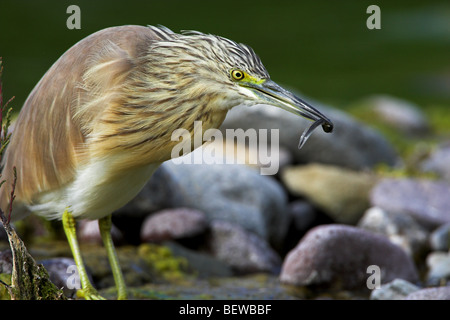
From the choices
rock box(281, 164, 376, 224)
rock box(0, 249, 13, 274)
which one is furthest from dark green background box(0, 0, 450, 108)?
rock box(0, 249, 13, 274)

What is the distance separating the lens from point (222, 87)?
17.7ft

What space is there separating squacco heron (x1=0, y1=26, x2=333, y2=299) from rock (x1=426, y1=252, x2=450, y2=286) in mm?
3613

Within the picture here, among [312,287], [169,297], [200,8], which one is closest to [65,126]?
[169,297]

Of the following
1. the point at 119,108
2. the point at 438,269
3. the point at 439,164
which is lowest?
the point at 438,269

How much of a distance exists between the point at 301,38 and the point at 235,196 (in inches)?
788

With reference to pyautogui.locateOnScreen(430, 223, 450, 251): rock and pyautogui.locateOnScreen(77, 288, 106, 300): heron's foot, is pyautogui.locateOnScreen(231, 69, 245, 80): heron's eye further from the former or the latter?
pyautogui.locateOnScreen(430, 223, 450, 251): rock

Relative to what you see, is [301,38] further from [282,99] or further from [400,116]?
[282,99]

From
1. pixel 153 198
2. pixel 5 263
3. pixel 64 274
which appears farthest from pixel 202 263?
pixel 5 263

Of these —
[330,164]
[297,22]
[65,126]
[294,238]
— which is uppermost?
[297,22]

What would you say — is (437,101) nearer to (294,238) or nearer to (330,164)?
(330,164)

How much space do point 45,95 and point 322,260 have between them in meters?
3.51

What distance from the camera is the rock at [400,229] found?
29.7 feet

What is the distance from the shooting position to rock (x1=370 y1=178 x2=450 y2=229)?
380 inches

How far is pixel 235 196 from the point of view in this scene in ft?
32.1
